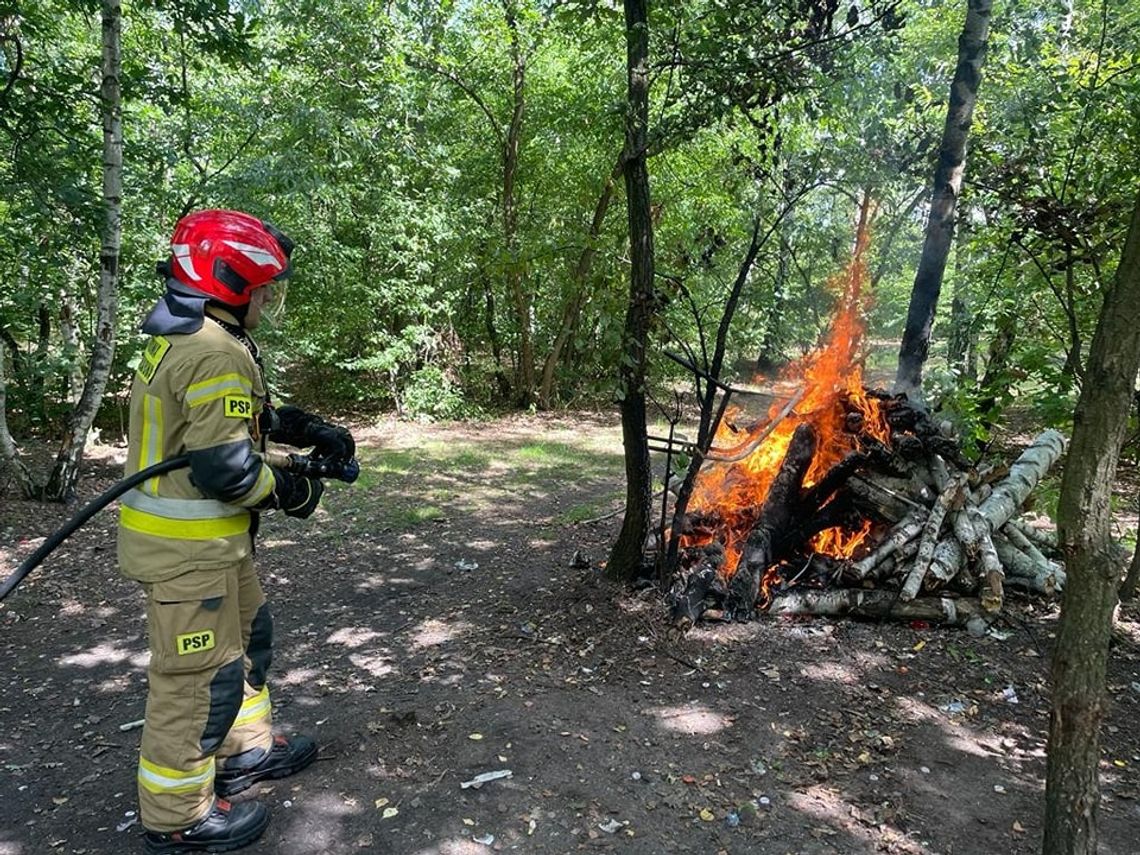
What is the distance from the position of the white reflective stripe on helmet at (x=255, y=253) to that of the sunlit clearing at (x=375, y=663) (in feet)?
8.36

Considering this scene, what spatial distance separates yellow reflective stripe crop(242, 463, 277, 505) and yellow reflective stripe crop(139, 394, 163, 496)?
0.36 m

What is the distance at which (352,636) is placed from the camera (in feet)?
15.7

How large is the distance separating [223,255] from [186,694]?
1.73 metres

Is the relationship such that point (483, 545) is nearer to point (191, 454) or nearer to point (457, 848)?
point (457, 848)

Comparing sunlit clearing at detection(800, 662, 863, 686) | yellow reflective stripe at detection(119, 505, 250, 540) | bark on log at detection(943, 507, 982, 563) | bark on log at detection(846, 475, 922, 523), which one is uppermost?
yellow reflective stripe at detection(119, 505, 250, 540)

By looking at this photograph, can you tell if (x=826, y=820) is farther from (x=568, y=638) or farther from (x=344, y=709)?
(x=344, y=709)

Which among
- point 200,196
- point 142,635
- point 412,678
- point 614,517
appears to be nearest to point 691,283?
point 614,517

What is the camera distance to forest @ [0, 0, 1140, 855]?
14.0 feet

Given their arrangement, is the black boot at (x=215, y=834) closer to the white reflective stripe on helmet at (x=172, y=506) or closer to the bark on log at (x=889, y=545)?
the white reflective stripe on helmet at (x=172, y=506)

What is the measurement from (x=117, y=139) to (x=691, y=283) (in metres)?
6.04

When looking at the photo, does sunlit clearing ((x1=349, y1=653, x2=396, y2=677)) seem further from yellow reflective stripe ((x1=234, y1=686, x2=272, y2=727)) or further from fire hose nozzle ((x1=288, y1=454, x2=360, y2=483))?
fire hose nozzle ((x1=288, y1=454, x2=360, y2=483))

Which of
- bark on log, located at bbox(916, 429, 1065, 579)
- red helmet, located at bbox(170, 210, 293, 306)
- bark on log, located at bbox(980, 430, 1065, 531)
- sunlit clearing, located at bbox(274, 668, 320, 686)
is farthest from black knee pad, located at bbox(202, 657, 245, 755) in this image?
bark on log, located at bbox(980, 430, 1065, 531)

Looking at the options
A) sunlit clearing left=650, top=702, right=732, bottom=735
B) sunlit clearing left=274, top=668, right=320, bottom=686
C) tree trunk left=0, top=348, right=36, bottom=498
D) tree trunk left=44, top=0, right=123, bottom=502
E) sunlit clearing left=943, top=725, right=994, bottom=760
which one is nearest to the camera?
sunlit clearing left=943, top=725, right=994, bottom=760

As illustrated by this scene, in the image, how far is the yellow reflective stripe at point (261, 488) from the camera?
2.68 m
